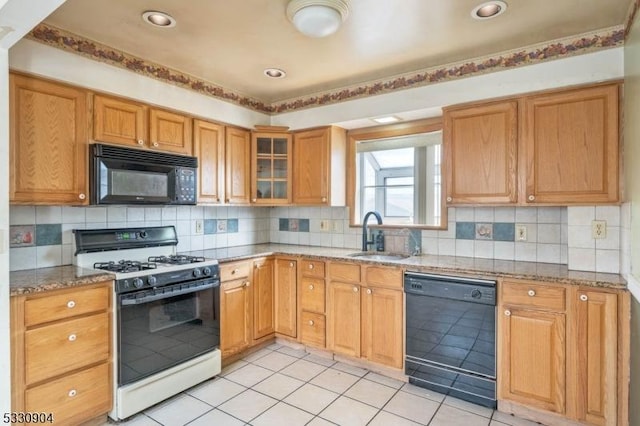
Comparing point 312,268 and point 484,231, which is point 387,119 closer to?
point 484,231

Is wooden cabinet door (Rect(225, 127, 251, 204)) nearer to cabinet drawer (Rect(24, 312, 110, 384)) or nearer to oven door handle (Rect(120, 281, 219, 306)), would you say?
oven door handle (Rect(120, 281, 219, 306))

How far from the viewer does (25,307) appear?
6.13 ft

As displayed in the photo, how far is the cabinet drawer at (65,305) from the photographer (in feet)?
6.21

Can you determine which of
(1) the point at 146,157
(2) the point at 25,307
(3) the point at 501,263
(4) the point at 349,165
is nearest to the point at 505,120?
(3) the point at 501,263

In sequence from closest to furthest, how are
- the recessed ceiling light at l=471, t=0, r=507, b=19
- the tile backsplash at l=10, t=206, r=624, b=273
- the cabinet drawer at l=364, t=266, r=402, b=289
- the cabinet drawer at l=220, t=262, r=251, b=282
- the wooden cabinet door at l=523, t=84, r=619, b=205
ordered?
1. the recessed ceiling light at l=471, t=0, r=507, b=19
2. the wooden cabinet door at l=523, t=84, r=619, b=205
3. the tile backsplash at l=10, t=206, r=624, b=273
4. the cabinet drawer at l=364, t=266, r=402, b=289
5. the cabinet drawer at l=220, t=262, r=251, b=282

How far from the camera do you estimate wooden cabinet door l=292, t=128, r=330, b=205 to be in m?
3.46

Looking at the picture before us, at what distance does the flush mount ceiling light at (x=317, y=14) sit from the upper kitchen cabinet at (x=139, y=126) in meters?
1.34

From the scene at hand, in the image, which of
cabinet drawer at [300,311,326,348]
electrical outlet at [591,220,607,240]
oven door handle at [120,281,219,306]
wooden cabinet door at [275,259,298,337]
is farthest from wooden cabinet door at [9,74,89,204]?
electrical outlet at [591,220,607,240]

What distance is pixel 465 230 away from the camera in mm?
3012

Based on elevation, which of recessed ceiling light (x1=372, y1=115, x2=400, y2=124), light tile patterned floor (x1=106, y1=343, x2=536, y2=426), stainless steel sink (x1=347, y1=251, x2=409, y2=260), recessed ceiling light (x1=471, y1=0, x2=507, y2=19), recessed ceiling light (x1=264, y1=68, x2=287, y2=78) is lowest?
light tile patterned floor (x1=106, y1=343, x2=536, y2=426)

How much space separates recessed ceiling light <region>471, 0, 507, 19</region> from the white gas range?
2414 mm

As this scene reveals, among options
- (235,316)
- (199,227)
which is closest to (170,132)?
(199,227)

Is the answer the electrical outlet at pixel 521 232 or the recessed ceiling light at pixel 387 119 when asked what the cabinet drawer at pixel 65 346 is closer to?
the recessed ceiling light at pixel 387 119

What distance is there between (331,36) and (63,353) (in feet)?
8.08
